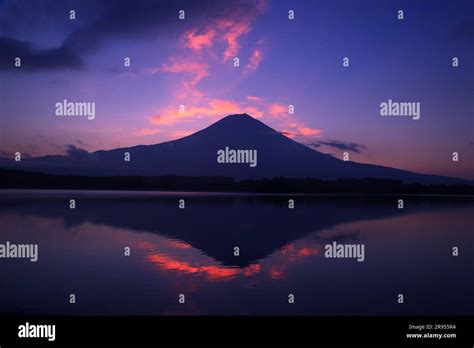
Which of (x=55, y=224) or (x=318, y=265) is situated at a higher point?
(x=55, y=224)

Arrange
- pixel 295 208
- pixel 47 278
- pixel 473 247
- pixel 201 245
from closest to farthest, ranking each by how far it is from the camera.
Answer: pixel 473 247, pixel 47 278, pixel 201 245, pixel 295 208

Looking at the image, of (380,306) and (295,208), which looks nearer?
(380,306)

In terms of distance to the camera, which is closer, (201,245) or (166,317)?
(166,317)

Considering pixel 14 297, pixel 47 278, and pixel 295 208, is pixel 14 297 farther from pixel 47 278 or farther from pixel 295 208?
pixel 295 208

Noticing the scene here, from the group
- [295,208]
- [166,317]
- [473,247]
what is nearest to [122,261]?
[166,317]

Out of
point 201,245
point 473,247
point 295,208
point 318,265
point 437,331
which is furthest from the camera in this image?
point 295,208

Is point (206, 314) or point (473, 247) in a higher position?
point (473, 247)

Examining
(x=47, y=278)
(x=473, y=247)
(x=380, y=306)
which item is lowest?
(x=380, y=306)

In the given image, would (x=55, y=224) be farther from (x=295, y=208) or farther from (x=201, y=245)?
(x=295, y=208)

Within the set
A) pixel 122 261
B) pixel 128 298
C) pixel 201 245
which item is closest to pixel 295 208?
pixel 201 245
